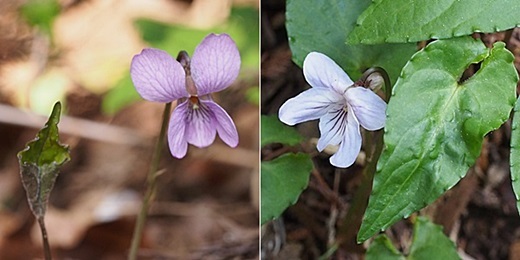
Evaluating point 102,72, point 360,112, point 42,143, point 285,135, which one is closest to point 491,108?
point 360,112

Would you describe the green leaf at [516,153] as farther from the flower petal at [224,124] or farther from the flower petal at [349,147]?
the flower petal at [224,124]

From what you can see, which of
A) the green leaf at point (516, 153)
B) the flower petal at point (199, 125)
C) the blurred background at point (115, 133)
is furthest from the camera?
the blurred background at point (115, 133)

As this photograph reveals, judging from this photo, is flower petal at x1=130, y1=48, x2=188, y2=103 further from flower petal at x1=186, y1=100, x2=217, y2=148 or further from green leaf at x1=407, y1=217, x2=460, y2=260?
green leaf at x1=407, y1=217, x2=460, y2=260

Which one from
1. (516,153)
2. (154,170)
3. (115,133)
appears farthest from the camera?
(115,133)

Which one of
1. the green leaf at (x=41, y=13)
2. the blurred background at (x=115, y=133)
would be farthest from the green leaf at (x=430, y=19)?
the green leaf at (x=41, y=13)

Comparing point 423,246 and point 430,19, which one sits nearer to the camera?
point 430,19

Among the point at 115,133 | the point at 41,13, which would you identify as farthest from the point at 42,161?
the point at 41,13

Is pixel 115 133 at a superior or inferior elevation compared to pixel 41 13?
inferior

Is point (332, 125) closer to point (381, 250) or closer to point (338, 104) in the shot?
point (338, 104)
